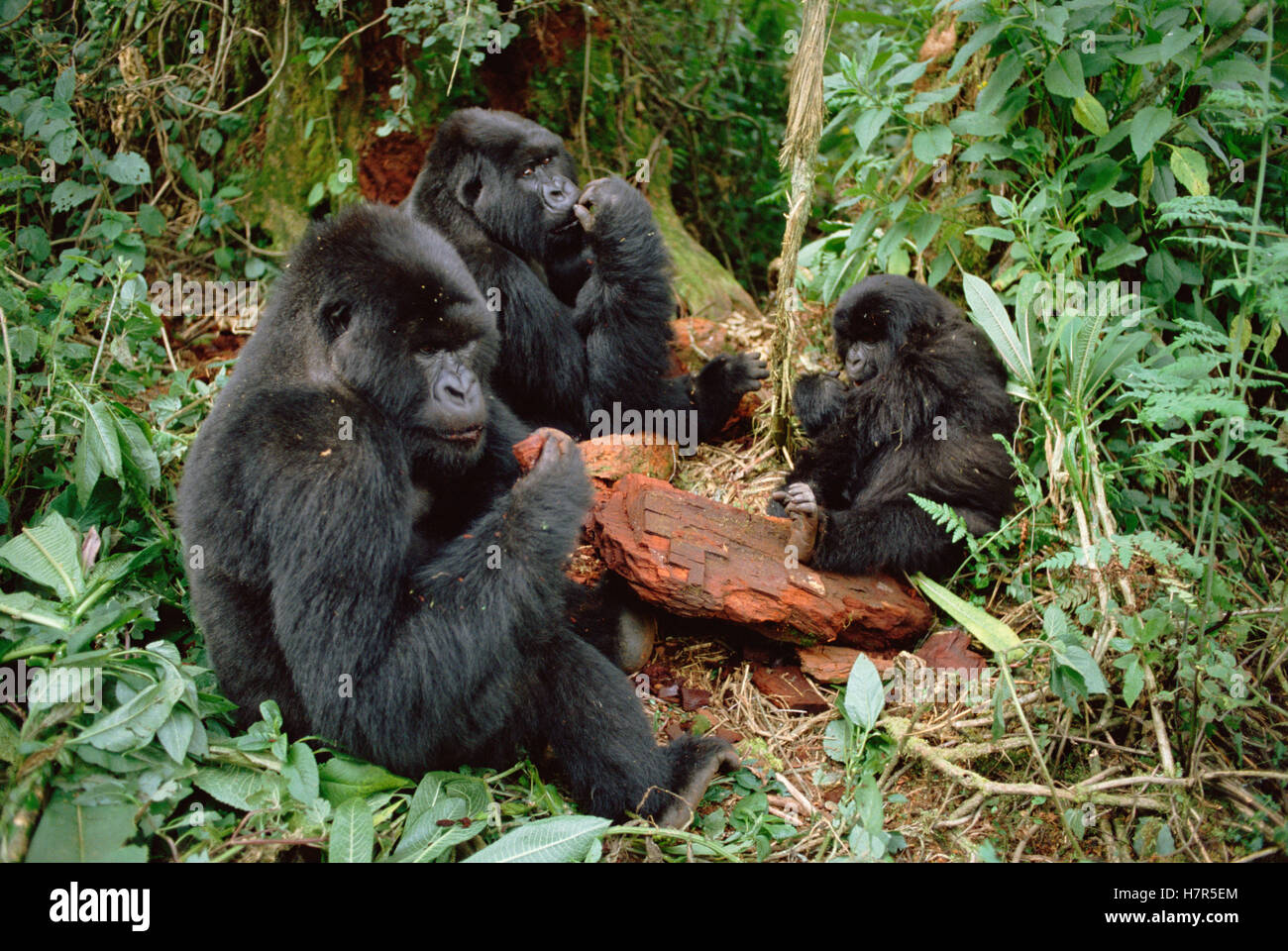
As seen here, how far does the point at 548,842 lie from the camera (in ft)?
9.12

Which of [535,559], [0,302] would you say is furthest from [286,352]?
[0,302]

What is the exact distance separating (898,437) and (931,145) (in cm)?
144

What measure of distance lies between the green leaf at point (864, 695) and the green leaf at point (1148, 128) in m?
2.54

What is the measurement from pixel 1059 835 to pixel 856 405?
6.61ft

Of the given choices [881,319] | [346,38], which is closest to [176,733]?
[881,319]

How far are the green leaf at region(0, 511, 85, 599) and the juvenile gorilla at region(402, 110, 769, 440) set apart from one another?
6.89ft

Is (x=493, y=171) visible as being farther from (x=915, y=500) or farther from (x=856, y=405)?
(x=915, y=500)

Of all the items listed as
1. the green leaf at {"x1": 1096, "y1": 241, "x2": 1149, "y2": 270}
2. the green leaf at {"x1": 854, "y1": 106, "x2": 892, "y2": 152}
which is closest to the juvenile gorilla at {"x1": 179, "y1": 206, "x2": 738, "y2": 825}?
the green leaf at {"x1": 854, "y1": 106, "x2": 892, "y2": 152}

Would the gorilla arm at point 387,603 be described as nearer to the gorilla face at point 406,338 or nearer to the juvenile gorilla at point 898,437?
the gorilla face at point 406,338

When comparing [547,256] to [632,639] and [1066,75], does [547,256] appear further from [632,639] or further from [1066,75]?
[1066,75]

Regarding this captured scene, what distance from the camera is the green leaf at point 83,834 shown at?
8.20ft

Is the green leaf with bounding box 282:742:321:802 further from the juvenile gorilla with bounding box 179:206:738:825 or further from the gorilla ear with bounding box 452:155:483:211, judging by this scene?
A: the gorilla ear with bounding box 452:155:483:211

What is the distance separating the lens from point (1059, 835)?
298cm

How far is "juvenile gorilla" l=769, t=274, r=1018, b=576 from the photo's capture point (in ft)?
12.6
